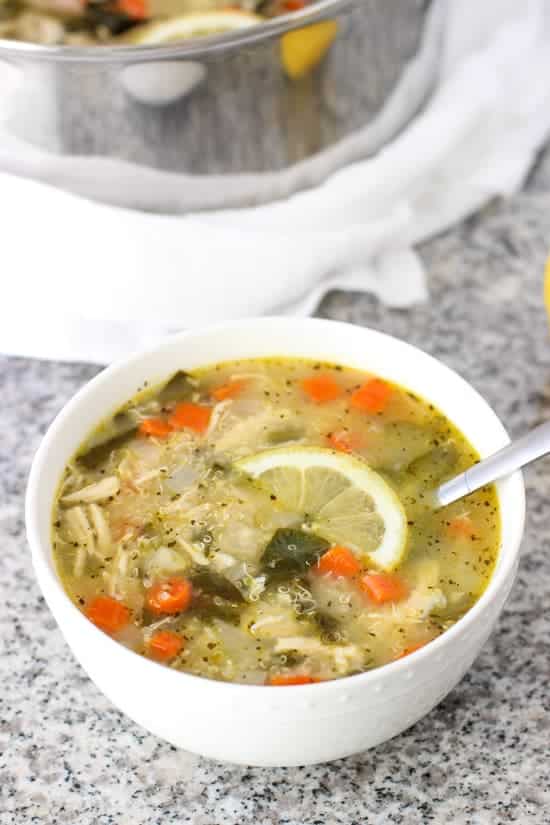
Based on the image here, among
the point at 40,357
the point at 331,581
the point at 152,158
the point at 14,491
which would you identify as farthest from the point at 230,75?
the point at 331,581

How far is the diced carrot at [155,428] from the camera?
5.19ft

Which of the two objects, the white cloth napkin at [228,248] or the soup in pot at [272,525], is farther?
the white cloth napkin at [228,248]

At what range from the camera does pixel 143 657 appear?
1.24 metres

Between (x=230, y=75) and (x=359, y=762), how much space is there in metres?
1.05

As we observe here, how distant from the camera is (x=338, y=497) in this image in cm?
Result: 147

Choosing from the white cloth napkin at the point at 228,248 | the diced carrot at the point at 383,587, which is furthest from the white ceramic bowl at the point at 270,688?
the white cloth napkin at the point at 228,248

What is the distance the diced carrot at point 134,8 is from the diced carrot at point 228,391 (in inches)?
45.6

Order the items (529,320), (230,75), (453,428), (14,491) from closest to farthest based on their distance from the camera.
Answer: (453,428), (14,491), (230,75), (529,320)

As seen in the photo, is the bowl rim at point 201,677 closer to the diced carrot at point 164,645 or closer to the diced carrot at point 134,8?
the diced carrot at point 164,645

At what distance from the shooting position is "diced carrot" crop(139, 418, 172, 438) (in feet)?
5.19

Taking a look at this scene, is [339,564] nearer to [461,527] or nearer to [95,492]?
[461,527]

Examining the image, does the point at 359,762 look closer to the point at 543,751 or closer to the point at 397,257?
the point at 543,751

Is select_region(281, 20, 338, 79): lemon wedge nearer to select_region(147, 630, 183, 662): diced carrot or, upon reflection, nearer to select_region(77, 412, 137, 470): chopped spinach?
select_region(77, 412, 137, 470): chopped spinach

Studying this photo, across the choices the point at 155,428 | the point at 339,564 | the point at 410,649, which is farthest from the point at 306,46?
the point at 410,649
